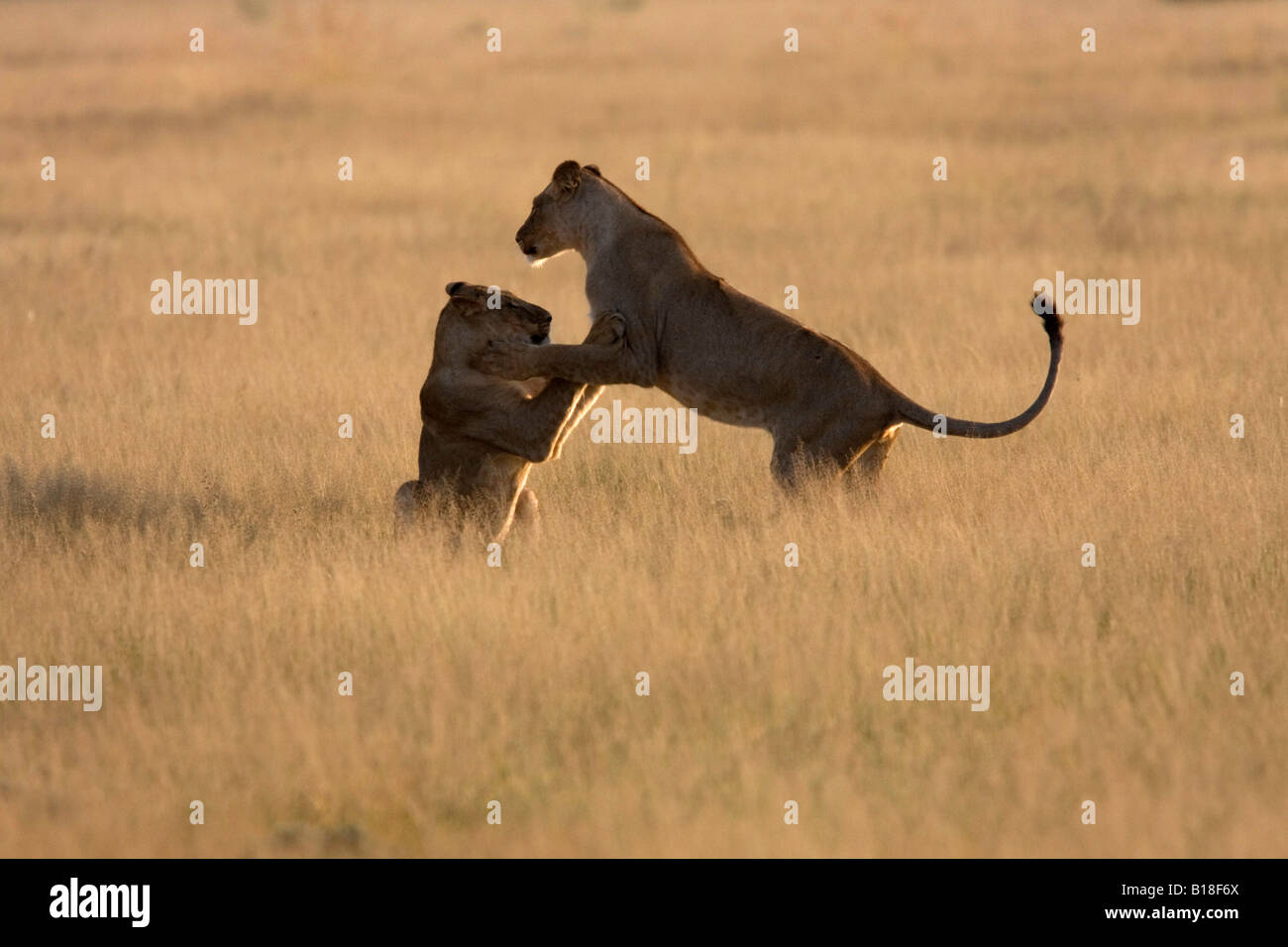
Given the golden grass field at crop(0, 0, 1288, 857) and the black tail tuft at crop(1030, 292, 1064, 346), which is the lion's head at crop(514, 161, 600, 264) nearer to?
the golden grass field at crop(0, 0, 1288, 857)

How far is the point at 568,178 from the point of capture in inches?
322

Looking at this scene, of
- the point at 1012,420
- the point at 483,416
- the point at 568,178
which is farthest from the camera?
the point at 568,178

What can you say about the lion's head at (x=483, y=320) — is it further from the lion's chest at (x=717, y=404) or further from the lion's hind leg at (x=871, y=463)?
the lion's hind leg at (x=871, y=463)

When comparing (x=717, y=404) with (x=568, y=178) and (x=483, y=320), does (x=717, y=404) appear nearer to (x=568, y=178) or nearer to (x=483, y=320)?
(x=483, y=320)

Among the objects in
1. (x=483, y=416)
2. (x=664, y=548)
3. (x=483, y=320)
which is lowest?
(x=664, y=548)

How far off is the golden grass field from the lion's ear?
152 cm

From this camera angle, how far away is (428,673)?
615 cm

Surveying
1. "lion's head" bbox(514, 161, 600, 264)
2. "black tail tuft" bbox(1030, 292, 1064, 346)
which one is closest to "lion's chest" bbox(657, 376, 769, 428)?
"lion's head" bbox(514, 161, 600, 264)

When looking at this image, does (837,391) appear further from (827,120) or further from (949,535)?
(827,120)

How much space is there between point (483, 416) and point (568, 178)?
136 cm

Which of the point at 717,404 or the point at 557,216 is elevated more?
the point at 557,216

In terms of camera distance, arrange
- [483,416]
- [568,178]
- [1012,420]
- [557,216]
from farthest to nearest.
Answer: [557,216] < [568,178] < [483,416] < [1012,420]

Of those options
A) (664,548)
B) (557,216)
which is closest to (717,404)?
(664,548)

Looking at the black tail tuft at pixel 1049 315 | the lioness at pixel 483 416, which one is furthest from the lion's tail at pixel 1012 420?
the lioness at pixel 483 416
